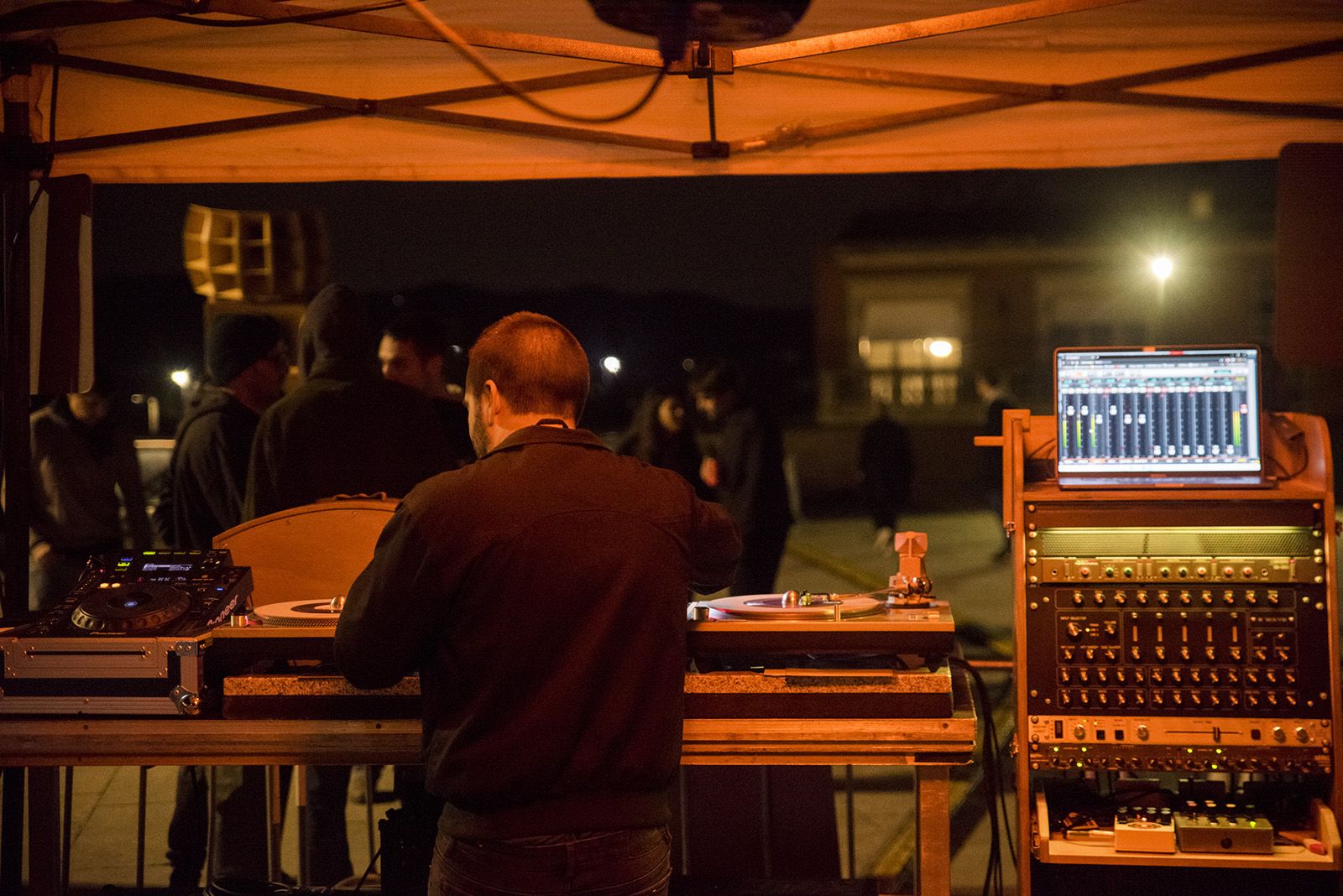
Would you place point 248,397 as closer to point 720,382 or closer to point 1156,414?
point 1156,414

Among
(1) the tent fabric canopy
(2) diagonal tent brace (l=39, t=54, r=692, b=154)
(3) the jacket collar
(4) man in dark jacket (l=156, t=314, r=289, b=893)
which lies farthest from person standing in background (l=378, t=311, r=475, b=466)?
(3) the jacket collar

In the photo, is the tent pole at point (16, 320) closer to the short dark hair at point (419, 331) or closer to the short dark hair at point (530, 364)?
the short dark hair at point (419, 331)

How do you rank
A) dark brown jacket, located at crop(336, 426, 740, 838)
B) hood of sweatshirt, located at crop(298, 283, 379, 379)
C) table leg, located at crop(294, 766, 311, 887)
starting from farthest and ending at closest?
hood of sweatshirt, located at crop(298, 283, 379, 379) → table leg, located at crop(294, 766, 311, 887) → dark brown jacket, located at crop(336, 426, 740, 838)

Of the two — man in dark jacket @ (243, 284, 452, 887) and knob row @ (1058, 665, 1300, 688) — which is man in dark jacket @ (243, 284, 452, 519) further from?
knob row @ (1058, 665, 1300, 688)

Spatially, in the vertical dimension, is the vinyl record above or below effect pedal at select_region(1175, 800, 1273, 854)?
above

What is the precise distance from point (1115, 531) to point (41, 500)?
5.46 meters

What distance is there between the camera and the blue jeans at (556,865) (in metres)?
2.28

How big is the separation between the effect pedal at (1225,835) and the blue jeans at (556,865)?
147 centimetres

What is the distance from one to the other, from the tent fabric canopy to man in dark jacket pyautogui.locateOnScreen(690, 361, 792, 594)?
3.69 m

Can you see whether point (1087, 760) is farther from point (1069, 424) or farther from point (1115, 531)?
point (1069, 424)

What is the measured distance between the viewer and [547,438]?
7.66 feet

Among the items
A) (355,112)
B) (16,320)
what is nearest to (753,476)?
(355,112)

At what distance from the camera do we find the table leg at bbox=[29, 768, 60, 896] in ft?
10.2

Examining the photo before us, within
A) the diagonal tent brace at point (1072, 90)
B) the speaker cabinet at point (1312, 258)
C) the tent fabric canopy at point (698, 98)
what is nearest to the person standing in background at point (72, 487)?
the tent fabric canopy at point (698, 98)
